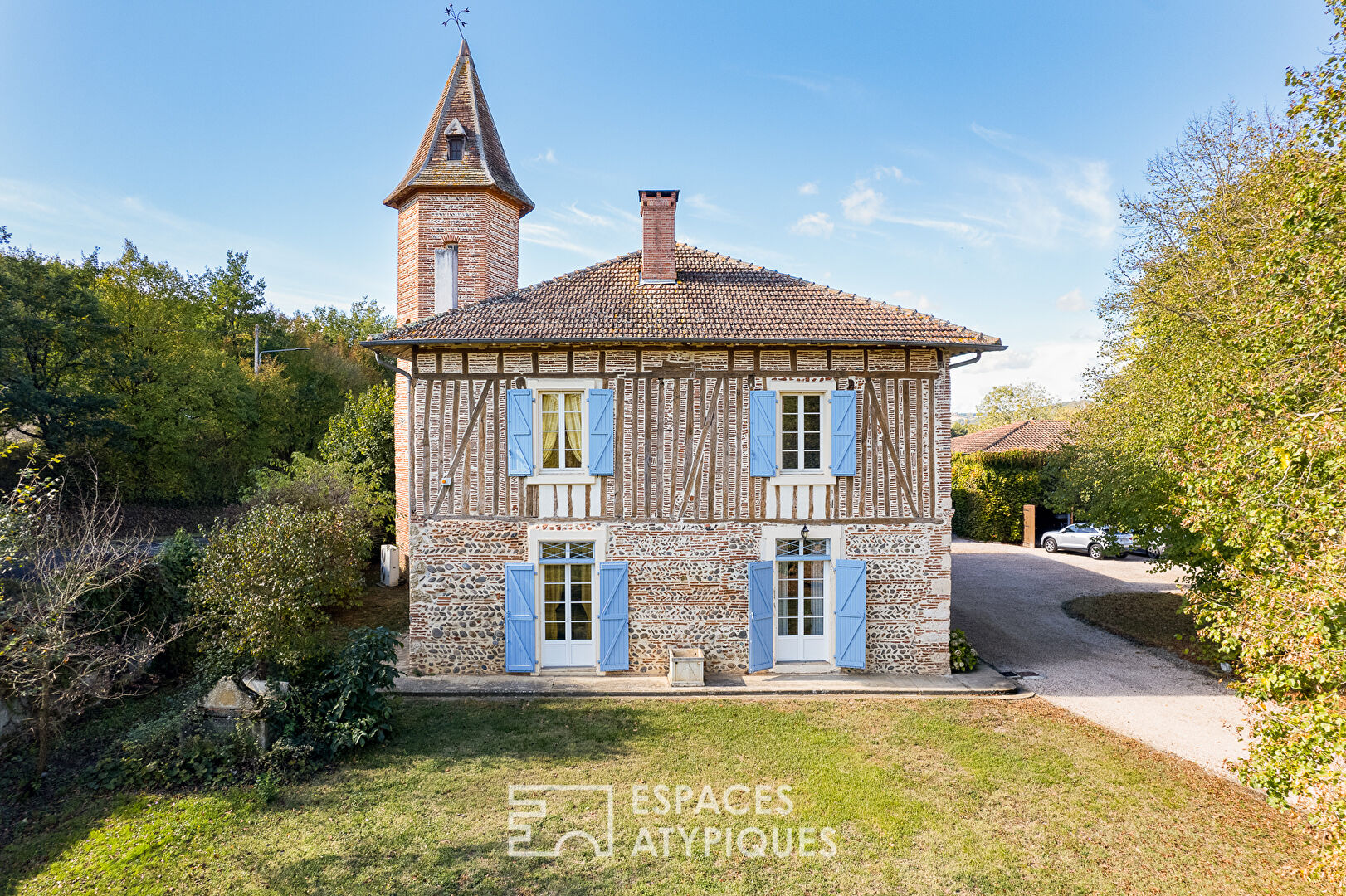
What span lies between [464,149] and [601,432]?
8.37 m

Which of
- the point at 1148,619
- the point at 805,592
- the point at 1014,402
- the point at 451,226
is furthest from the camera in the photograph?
the point at 1014,402

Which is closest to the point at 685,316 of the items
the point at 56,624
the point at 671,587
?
the point at 671,587

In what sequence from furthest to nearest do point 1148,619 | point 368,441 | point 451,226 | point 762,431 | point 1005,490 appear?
point 1005,490
point 368,441
point 1148,619
point 451,226
point 762,431

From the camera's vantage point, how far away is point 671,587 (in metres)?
10.1

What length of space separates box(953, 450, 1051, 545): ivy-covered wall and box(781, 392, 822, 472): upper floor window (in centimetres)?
1817

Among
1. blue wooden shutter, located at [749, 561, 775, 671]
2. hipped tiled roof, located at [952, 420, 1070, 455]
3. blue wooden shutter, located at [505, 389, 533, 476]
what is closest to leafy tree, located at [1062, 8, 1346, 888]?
blue wooden shutter, located at [749, 561, 775, 671]

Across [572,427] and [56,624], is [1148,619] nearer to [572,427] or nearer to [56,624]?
[572,427]

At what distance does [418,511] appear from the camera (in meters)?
10.0

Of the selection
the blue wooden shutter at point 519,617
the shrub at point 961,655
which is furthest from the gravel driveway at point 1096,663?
the blue wooden shutter at point 519,617

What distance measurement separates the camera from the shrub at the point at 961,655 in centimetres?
1051

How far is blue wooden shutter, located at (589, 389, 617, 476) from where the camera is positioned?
9.95m

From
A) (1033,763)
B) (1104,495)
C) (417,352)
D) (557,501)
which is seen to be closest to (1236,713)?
(1033,763)

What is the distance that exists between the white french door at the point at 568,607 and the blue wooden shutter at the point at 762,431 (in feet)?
9.90

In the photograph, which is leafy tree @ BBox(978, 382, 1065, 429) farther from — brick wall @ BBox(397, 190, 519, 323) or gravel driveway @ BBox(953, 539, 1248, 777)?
brick wall @ BBox(397, 190, 519, 323)
